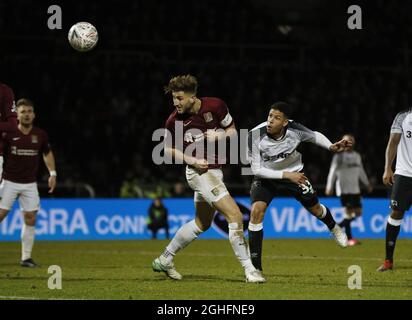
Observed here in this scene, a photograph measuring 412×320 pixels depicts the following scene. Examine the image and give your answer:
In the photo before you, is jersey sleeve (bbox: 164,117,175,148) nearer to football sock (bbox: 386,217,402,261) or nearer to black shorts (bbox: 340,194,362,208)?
football sock (bbox: 386,217,402,261)

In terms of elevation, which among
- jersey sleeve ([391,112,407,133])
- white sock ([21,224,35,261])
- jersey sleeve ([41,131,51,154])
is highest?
jersey sleeve ([391,112,407,133])

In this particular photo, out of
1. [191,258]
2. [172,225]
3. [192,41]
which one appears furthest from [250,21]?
[191,258]

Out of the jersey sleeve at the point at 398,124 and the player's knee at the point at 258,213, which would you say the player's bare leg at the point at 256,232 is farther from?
the jersey sleeve at the point at 398,124

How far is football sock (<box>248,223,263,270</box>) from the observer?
11.1 m

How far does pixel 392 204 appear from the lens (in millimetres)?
12008

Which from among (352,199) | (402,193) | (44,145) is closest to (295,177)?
(402,193)

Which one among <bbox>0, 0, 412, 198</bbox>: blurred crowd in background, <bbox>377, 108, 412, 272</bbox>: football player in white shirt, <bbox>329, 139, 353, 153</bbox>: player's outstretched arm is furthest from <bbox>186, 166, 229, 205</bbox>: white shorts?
<bbox>0, 0, 412, 198</bbox>: blurred crowd in background

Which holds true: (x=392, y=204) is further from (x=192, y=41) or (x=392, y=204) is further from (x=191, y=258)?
(x=192, y=41)

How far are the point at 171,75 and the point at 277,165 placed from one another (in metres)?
17.9

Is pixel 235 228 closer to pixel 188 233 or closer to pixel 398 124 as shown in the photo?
pixel 188 233

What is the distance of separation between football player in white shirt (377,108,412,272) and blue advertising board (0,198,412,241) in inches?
393

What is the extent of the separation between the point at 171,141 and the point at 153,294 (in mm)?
1971

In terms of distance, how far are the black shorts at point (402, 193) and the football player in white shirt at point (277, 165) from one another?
84cm

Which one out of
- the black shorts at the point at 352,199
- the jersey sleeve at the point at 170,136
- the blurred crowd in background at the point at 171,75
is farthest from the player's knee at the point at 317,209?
the blurred crowd in background at the point at 171,75
